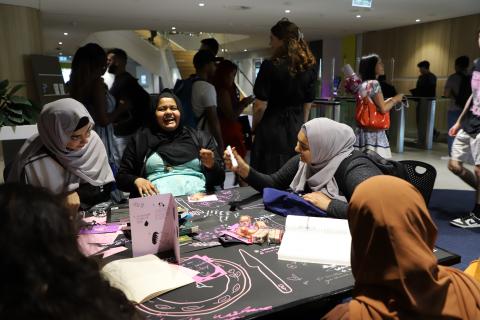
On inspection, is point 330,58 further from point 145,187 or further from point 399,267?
point 399,267

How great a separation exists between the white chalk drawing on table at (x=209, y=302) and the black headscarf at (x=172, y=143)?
124 cm

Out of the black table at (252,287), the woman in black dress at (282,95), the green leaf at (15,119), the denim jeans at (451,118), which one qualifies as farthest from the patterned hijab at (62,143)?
the denim jeans at (451,118)

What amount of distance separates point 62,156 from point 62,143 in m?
0.07

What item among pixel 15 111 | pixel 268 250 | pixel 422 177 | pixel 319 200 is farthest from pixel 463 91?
pixel 15 111

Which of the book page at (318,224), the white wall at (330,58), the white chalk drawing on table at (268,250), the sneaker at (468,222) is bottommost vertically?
the sneaker at (468,222)

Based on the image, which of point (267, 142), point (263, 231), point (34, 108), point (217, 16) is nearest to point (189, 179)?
point (267, 142)

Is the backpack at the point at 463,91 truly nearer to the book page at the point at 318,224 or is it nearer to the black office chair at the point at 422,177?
the black office chair at the point at 422,177

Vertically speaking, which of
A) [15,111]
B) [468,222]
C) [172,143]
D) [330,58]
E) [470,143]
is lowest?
[468,222]

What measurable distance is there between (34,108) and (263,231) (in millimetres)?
3205

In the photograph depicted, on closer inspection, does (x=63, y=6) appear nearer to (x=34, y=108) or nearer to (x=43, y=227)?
(x=34, y=108)

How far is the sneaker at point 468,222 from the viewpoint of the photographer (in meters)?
3.35

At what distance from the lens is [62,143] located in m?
1.93

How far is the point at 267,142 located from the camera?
9.50ft

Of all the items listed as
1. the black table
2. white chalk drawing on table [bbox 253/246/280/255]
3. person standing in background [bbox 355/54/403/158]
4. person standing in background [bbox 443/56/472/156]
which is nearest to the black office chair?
the black table
